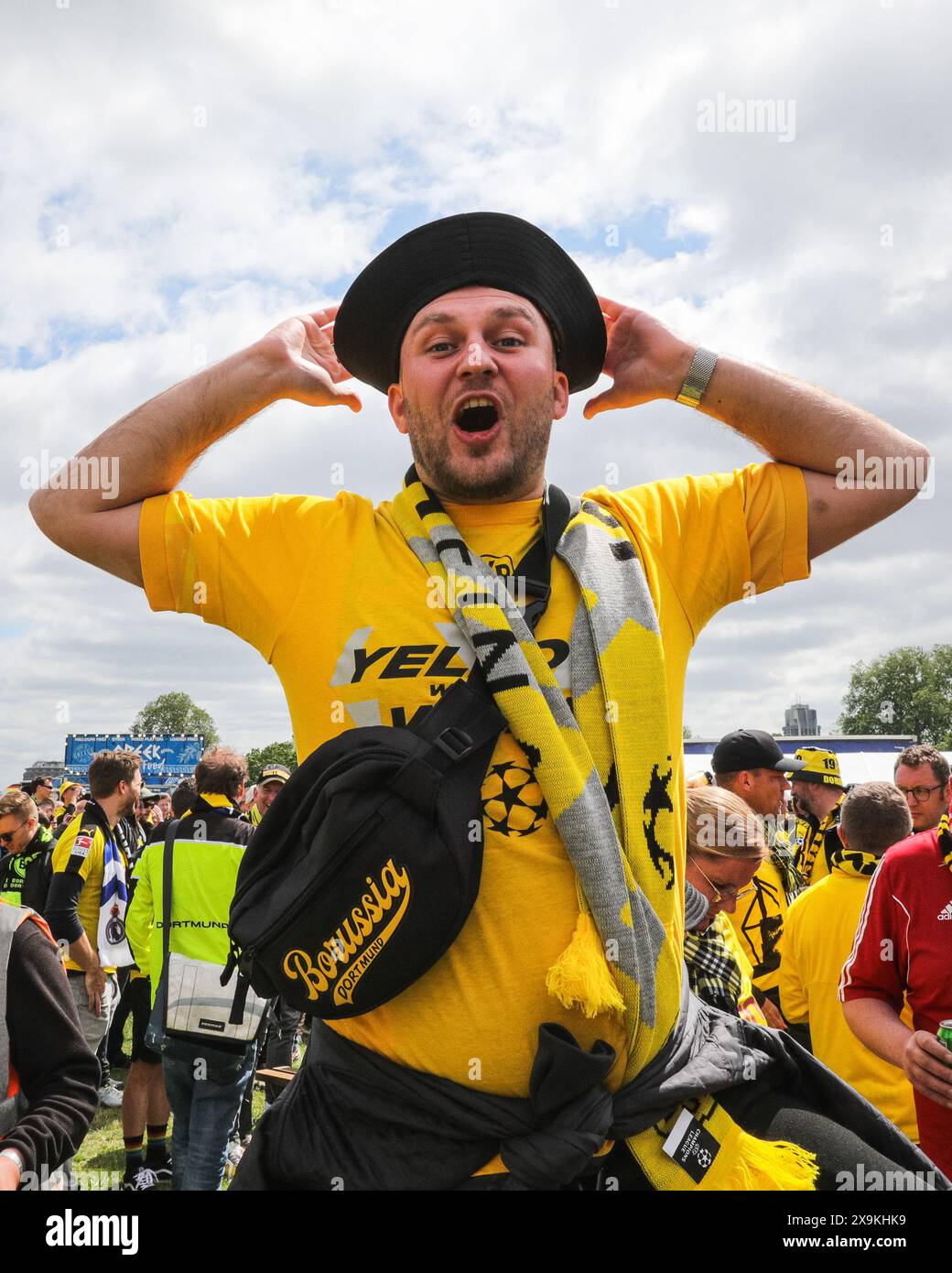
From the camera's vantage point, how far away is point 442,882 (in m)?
1.62

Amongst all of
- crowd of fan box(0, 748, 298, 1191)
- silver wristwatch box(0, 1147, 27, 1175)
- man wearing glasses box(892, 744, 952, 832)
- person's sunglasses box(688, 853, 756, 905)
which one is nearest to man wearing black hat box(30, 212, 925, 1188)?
silver wristwatch box(0, 1147, 27, 1175)

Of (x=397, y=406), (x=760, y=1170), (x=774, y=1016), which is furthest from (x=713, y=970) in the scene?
(x=774, y=1016)

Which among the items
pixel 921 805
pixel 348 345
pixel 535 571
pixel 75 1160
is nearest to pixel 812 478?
pixel 535 571

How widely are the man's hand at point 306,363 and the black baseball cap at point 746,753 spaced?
4198 millimetres

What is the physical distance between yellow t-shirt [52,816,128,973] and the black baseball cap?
4150mm

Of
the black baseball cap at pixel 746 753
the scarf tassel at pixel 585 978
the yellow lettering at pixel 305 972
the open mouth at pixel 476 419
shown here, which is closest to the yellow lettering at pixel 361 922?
the yellow lettering at pixel 305 972

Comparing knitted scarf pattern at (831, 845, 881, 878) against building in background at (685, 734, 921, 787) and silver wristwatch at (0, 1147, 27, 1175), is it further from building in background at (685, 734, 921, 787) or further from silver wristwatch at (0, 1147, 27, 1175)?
building in background at (685, 734, 921, 787)

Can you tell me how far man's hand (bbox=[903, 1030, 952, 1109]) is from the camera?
2.96 m

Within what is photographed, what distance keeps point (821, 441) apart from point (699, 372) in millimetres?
308

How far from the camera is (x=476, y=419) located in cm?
208

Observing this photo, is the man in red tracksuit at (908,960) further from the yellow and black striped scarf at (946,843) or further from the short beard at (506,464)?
the short beard at (506,464)

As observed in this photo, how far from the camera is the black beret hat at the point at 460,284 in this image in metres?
2.18

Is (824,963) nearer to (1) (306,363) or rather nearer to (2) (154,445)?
(1) (306,363)
